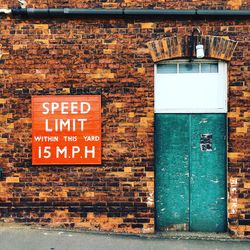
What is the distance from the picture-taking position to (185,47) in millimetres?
7098

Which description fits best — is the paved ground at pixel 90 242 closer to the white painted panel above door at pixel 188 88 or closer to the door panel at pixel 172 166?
the door panel at pixel 172 166

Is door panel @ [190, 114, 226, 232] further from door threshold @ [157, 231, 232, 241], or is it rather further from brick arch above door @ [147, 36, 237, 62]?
brick arch above door @ [147, 36, 237, 62]

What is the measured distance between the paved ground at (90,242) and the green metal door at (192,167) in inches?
22.4

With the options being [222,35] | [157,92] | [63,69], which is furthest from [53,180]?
[222,35]

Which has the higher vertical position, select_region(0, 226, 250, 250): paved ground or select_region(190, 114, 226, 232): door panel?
select_region(190, 114, 226, 232): door panel

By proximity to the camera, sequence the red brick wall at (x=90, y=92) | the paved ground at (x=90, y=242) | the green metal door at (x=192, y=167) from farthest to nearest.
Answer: the green metal door at (x=192, y=167)
the red brick wall at (x=90, y=92)
the paved ground at (x=90, y=242)

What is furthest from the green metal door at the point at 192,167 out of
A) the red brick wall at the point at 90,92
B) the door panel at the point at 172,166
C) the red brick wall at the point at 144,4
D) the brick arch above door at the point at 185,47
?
the red brick wall at the point at 144,4

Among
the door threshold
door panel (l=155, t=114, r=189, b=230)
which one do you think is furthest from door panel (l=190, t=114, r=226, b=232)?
the door threshold

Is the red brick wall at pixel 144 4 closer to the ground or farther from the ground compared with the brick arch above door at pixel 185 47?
farther from the ground

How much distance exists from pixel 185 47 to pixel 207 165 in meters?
2.17

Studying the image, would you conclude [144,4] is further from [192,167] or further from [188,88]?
[192,167]

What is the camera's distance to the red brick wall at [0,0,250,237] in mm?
7145

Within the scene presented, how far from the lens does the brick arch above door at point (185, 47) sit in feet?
23.2

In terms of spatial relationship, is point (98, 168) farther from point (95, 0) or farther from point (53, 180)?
point (95, 0)
